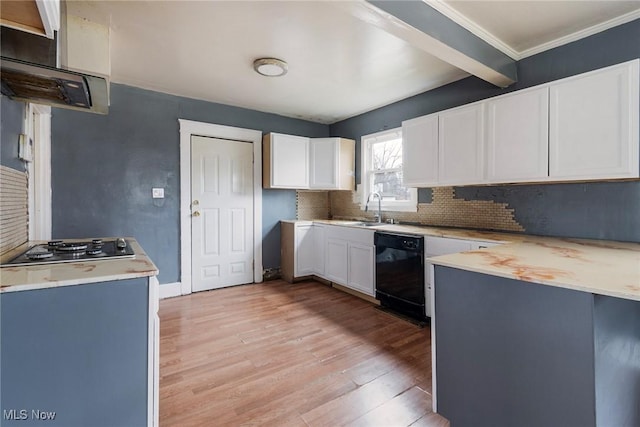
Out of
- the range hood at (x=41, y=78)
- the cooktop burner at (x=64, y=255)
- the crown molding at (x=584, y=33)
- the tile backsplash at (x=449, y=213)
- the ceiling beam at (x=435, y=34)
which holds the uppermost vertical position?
the crown molding at (x=584, y=33)

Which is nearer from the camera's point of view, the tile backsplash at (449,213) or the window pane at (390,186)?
the tile backsplash at (449,213)

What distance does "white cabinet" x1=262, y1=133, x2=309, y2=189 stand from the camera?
3.97 metres

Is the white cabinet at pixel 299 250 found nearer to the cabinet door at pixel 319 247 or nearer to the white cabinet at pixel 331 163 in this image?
the cabinet door at pixel 319 247

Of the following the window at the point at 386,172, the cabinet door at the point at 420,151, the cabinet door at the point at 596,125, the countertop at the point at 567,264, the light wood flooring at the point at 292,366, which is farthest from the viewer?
the window at the point at 386,172

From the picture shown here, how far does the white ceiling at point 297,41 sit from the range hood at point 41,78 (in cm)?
65

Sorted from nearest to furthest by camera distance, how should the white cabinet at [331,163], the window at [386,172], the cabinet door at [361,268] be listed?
the cabinet door at [361,268] < the window at [386,172] < the white cabinet at [331,163]

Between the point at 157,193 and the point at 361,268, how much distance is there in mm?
2538

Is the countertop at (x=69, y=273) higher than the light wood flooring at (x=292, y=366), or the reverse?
the countertop at (x=69, y=273)

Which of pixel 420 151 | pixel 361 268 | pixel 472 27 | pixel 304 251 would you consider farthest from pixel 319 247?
pixel 472 27

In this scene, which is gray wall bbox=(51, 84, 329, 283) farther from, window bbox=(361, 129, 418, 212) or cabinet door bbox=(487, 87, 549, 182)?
cabinet door bbox=(487, 87, 549, 182)

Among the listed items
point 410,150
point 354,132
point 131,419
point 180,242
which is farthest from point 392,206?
point 131,419

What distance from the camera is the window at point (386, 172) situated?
3.67 m

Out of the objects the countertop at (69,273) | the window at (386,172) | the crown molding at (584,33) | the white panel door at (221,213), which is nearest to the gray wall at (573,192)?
the crown molding at (584,33)

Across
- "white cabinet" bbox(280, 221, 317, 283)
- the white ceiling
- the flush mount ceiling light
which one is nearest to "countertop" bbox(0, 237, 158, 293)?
the white ceiling
